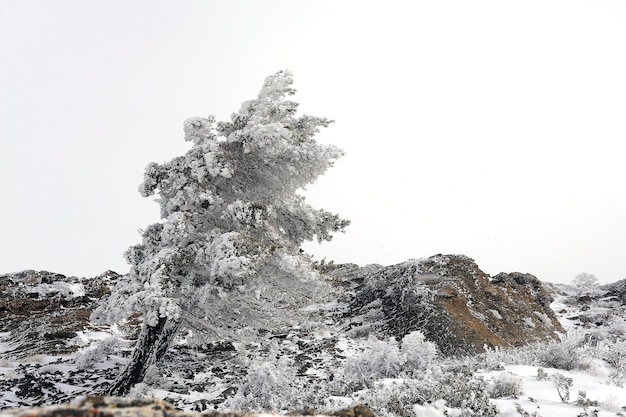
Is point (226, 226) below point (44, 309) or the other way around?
the other way around

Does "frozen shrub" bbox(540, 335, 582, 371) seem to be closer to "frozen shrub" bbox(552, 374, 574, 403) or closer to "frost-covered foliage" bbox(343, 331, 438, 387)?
"frozen shrub" bbox(552, 374, 574, 403)

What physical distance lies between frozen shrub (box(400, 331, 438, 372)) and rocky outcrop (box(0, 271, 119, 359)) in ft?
30.3

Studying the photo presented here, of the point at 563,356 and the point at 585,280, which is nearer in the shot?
the point at 563,356

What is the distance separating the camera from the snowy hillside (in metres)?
5.92

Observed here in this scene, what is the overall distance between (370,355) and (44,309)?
1476 centimetres

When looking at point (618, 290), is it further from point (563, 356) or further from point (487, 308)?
point (563, 356)

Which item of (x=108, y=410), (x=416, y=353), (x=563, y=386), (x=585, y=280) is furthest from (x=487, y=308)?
(x=585, y=280)

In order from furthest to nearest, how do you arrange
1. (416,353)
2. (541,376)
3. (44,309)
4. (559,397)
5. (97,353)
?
1. (44,309)
2. (97,353)
3. (416,353)
4. (541,376)
5. (559,397)

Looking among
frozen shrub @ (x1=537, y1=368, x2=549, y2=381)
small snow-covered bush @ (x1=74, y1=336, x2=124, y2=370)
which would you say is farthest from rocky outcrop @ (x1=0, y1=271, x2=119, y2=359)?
frozen shrub @ (x1=537, y1=368, x2=549, y2=381)

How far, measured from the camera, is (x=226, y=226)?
970 centimetres

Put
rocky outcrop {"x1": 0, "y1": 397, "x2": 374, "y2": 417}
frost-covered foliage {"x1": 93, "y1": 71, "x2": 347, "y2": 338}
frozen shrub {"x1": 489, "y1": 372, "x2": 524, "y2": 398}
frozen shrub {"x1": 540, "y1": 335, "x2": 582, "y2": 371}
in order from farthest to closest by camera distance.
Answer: frost-covered foliage {"x1": 93, "y1": 71, "x2": 347, "y2": 338} < frozen shrub {"x1": 540, "y1": 335, "x2": 582, "y2": 371} < frozen shrub {"x1": 489, "y1": 372, "x2": 524, "y2": 398} < rocky outcrop {"x1": 0, "y1": 397, "x2": 374, "y2": 417}

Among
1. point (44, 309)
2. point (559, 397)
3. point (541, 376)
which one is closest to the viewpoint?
point (559, 397)

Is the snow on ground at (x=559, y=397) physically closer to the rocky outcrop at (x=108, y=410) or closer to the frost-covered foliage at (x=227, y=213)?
the rocky outcrop at (x=108, y=410)

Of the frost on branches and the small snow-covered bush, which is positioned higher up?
the frost on branches
